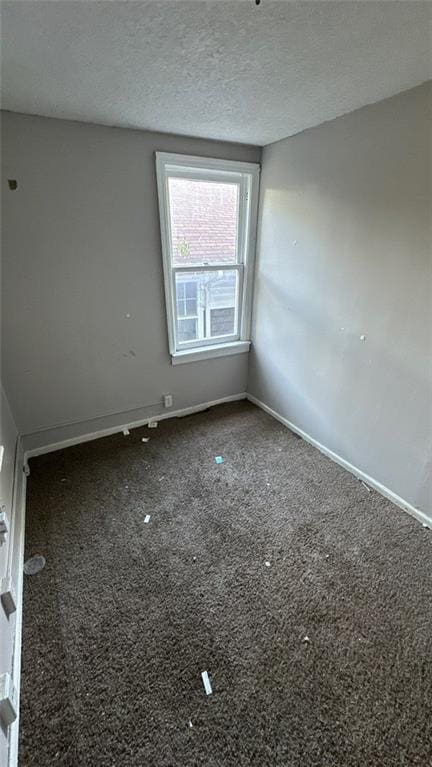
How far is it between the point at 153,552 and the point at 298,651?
81 centimetres

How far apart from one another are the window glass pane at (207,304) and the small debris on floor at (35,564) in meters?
1.84

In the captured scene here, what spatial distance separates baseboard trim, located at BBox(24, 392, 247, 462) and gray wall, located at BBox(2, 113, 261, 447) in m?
0.06

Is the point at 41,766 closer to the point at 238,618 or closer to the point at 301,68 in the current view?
the point at 238,618

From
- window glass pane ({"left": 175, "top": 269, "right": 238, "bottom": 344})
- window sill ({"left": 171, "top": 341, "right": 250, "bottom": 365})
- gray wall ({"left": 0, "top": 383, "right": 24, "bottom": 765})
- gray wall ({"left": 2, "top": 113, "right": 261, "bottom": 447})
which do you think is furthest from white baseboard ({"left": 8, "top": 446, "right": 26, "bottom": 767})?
window glass pane ({"left": 175, "top": 269, "right": 238, "bottom": 344})

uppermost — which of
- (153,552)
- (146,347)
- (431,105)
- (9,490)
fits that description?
(431,105)

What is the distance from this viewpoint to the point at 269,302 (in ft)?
9.05

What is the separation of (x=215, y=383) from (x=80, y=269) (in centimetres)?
153

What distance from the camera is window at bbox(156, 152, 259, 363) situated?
93.0 inches

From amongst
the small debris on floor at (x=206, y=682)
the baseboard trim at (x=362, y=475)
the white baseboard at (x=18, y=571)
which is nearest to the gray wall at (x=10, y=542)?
the white baseboard at (x=18, y=571)

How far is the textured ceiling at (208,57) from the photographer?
38.5 inches

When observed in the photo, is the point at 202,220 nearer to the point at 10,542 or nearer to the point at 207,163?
the point at 207,163

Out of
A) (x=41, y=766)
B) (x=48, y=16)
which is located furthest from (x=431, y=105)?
(x=41, y=766)

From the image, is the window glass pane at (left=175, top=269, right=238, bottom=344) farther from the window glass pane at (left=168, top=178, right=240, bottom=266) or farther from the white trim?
the white trim

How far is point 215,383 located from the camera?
10.2 feet
